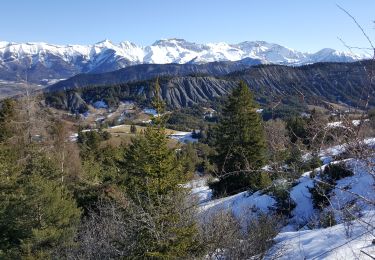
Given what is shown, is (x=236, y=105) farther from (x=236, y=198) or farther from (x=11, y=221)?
(x=11, y=221)

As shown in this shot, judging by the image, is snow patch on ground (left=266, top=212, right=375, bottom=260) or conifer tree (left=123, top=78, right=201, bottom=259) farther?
conifer tree (left=123, top=78, right=201, bottom=259)

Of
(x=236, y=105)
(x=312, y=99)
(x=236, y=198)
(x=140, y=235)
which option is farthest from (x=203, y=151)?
(x=312, y=99)

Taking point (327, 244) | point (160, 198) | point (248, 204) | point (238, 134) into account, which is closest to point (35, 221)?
point (160, 198)

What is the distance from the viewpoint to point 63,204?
1966 cm

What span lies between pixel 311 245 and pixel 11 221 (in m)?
14.1

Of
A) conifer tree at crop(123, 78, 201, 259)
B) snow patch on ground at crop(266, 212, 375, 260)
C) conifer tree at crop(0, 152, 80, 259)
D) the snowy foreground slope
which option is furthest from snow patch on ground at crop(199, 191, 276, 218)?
conifer tree at crop(0, 152, 80, 259)

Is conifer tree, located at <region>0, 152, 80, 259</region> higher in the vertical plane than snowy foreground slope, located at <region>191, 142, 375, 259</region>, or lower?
lower

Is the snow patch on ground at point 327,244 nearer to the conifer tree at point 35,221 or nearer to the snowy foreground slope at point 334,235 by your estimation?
the snowy foreground slope at point 334,235

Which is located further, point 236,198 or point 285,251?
point 236,198

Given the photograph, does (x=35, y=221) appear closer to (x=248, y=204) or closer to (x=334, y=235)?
(x=248, y=204)

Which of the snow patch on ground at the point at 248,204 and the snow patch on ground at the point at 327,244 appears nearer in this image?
the snow patch on ground at the point at 327,244

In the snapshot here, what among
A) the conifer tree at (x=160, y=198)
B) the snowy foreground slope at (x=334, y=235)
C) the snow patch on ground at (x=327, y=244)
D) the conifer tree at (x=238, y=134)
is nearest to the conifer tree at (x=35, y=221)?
the conifer tree at (x=160, y=198)

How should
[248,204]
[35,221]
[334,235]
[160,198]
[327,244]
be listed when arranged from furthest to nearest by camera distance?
1. [248,204]
2. [35,221]
3. [160,198]
4. [334,235]
5. [327,244]

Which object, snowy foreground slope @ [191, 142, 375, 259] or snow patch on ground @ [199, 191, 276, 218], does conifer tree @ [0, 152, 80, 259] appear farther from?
snowy foreground slope @ [191, 142, 375, 259]
